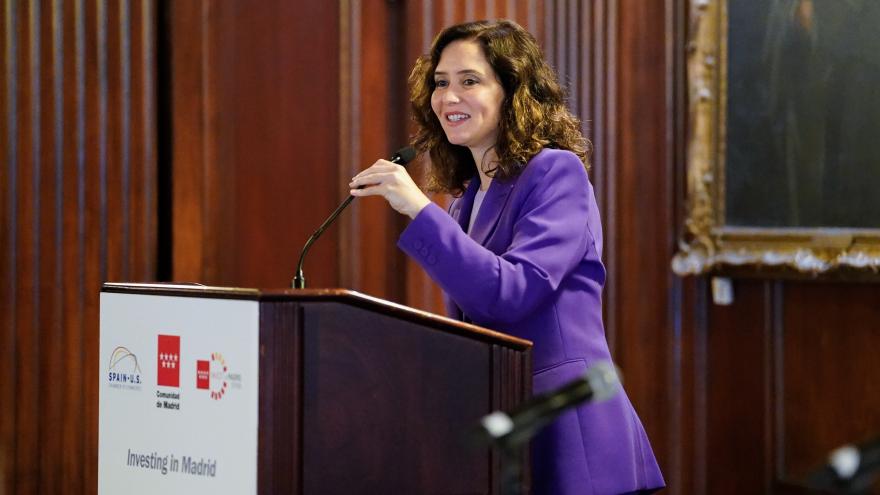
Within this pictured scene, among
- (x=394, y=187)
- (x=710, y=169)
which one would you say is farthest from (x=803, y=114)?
(x=394, y=187)

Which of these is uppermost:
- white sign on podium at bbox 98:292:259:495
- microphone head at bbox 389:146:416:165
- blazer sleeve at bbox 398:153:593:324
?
microphone head at bbox 389:146:416:165

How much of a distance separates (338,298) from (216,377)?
0.74 ft

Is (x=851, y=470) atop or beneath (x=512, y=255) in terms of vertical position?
beneath

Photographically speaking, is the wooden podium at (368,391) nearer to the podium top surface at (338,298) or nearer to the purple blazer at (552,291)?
the podium top surface at (338,298)

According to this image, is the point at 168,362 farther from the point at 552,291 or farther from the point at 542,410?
the point at 542,410

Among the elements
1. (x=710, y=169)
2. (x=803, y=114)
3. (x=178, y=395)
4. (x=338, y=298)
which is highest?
(x=803, y=114)

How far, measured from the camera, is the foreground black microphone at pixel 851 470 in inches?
39.9

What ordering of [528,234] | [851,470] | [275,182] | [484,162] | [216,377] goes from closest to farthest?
[851,470], [216,377], [528,234], [484,162], [275,182]

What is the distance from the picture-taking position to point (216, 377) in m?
1.83

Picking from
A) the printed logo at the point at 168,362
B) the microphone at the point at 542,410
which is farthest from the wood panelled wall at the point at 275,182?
the microphone at the point at 542,410

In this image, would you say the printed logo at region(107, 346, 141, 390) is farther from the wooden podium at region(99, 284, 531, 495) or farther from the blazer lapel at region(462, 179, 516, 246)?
the blazer lapel at region(462, 179, 516, 246)

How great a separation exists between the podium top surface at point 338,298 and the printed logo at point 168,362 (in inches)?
3.0

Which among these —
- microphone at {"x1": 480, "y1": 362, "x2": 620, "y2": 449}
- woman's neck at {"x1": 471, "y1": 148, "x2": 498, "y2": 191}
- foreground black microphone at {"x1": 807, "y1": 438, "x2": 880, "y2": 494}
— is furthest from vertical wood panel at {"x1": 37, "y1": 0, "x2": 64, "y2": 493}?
foreground black microphone at {"x1": 807, "y1": 438, "x2": 880, "y2": 494}

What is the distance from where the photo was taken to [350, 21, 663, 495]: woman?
209 cm
